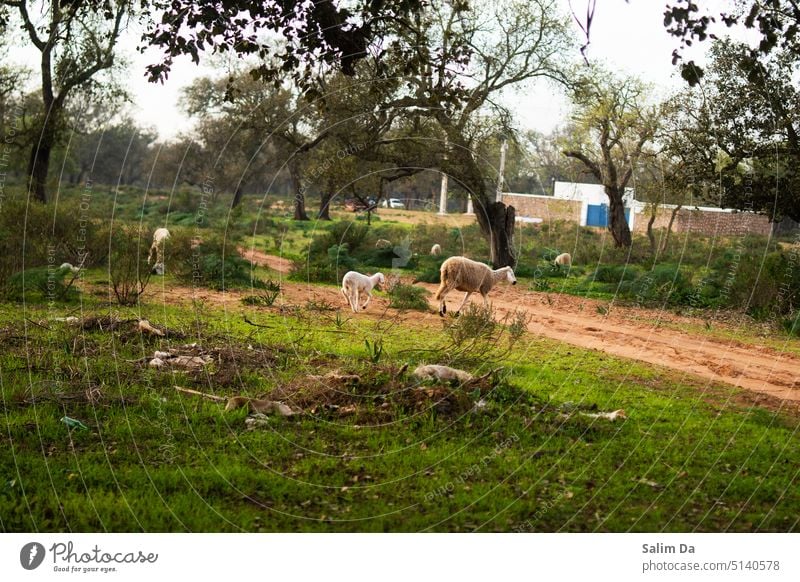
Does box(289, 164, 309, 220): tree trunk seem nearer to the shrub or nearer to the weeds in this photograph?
the shrub

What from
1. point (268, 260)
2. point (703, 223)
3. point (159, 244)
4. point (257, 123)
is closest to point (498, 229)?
point (257, 123)

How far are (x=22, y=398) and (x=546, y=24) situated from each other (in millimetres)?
6368

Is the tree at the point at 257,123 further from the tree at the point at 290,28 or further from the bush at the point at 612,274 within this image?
the bush at the point at 612,274

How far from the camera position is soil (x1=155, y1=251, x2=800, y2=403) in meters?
7.72

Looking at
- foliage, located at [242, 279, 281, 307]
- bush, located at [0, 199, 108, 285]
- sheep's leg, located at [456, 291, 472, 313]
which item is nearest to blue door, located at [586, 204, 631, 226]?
sheep's leg, located at [456, 291, 472, 313]

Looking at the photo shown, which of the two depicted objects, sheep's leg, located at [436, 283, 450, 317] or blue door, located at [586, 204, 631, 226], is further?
blue door, located at [586, 204, 631, 226]

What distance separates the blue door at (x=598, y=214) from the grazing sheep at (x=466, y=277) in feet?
12.7

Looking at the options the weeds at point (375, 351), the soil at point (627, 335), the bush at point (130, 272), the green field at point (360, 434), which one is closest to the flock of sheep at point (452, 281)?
the soil at point (627, 335)

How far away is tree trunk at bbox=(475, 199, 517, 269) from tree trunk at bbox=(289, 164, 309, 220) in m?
1.95

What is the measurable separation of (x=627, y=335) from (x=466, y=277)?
2183 millimetres

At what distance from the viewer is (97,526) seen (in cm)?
412

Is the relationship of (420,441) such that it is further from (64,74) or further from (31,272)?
(31,272)

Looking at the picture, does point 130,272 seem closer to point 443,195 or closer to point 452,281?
point 443,195

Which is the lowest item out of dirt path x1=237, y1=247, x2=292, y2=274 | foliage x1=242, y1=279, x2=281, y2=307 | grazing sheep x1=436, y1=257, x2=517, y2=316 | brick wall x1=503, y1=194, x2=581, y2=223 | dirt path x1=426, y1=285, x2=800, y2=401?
dirt path x1=426, y1=285, x2=800, y2=401
